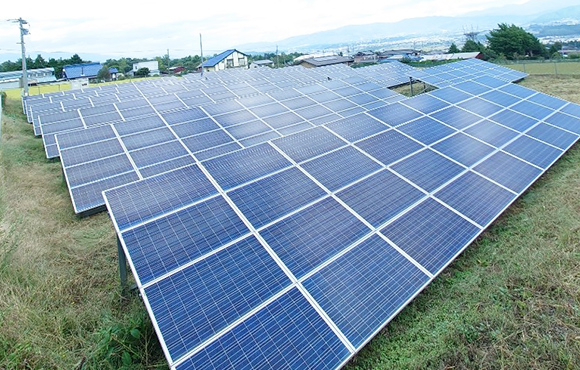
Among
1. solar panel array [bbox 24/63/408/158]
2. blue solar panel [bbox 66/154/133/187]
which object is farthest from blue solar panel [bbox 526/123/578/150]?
solar panel array [bbox 24/63/408/158]

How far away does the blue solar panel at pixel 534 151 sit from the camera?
949cm

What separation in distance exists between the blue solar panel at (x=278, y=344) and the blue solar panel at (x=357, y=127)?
210 inches

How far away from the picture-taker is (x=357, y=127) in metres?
9.30

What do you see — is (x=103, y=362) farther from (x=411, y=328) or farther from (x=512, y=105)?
(x=512, y=105)

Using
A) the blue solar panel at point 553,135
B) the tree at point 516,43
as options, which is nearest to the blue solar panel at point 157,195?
the blue solar panel at point 553,135

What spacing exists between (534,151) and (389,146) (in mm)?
5371

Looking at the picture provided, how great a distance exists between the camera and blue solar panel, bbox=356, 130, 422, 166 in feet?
26.2

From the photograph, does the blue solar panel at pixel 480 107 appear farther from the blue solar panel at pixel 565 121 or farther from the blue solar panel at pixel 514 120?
the blue solar panel at pixel 565 121

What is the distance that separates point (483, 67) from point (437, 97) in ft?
62.2

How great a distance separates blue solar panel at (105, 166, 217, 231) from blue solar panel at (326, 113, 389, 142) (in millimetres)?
4277

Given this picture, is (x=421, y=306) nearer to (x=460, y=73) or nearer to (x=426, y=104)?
(x=426, y=104)

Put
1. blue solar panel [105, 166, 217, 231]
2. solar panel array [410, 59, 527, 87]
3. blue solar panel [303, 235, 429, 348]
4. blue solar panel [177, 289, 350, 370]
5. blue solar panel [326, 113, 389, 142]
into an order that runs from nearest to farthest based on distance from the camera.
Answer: blue solar panel [177, 289, 350, 370], blue solar panel [303, 235, 429, 348], blue solar panel [105, 166, 217, 231], blue solar panel [326, 113, 389, 142], solar panel array [410, 59, 527, 87]

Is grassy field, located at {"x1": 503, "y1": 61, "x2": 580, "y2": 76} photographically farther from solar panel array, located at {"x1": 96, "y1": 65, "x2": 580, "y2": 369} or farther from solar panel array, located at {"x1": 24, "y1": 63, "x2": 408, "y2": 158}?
solar panel array, located at {"x1": 96, "y1": 65, "x2": 580, "y2": 369}

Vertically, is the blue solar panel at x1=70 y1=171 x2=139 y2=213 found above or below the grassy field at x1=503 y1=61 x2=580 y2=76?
below
